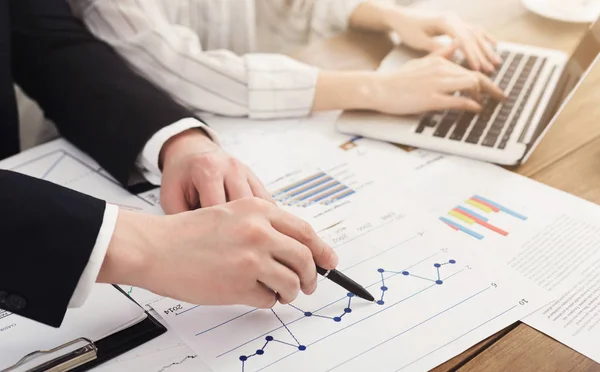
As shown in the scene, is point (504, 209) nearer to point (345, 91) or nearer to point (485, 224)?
point (485, 224)

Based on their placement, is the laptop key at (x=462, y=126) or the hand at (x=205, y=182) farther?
the laptop key at (x=462, y=126)

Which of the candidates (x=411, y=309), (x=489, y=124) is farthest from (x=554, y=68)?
(x=411, y=309)

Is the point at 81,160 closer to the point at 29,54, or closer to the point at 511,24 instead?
the point at 29,54

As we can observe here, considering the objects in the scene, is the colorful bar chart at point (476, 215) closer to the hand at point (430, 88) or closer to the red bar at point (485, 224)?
the red bar at point (485, 224)

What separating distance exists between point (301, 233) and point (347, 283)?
69 millimetres

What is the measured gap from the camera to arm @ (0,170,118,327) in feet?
1.81

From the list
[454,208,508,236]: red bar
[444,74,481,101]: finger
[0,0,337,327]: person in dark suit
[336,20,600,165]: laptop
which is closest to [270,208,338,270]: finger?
[0,0,337,327]: person in dark suit

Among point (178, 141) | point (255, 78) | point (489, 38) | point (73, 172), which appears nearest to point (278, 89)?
point (255, 78)

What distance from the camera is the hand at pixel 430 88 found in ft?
3.02

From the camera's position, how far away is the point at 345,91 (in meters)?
0.94

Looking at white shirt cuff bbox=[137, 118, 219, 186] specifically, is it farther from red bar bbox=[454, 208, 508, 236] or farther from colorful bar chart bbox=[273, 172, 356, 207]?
red bar bbox=[454, 208, 508, 236]

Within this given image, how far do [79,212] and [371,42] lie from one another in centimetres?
76

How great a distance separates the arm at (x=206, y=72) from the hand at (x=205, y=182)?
0.18 meters

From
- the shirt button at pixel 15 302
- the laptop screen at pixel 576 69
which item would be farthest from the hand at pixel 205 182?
the laptop screen at pixel 576 69
